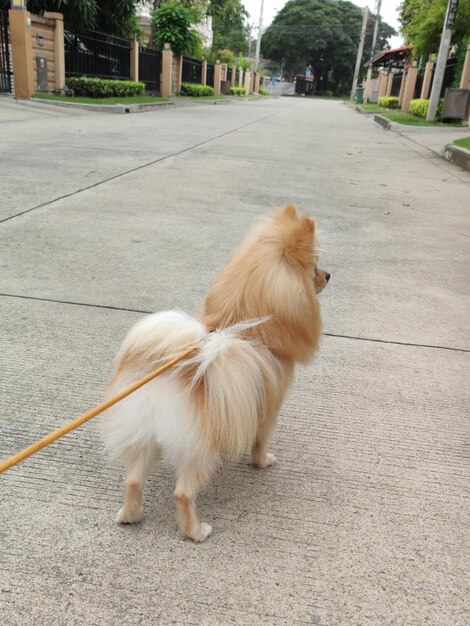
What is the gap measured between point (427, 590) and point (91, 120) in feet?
52.5

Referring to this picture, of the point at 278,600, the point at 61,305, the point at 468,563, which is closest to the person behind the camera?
the point at 278,600

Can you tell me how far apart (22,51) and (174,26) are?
14244 millimetres

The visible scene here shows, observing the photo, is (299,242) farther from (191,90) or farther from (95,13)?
(191,90)

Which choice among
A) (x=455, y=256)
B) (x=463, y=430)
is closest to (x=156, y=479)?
(x=463, y=430)

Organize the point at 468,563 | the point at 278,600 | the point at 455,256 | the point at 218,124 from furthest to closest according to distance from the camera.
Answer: the point at 218,124 < the point at 455,256 < the point at 468,563 < the point at 278,600

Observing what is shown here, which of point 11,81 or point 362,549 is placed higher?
point 11,81

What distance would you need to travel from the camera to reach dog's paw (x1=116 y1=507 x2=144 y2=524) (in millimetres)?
1878

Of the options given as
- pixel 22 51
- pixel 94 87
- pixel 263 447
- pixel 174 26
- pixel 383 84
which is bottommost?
pixel 263 447

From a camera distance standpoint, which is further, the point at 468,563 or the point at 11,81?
the point at 11,81

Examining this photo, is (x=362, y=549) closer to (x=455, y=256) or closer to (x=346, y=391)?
(x=346, y=391)

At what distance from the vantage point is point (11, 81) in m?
18.9

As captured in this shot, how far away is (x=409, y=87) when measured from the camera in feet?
100

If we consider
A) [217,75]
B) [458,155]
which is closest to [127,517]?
[458,155]

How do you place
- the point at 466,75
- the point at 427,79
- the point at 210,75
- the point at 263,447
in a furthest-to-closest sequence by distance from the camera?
the point at 210,75 → the point at 427,79 → the point at 466,75 → the point at 263,447
